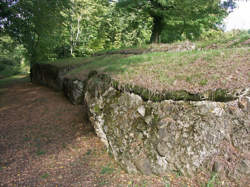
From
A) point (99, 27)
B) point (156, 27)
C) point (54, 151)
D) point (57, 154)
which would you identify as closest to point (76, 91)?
point (54, 151)

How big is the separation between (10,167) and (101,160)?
2246 mm

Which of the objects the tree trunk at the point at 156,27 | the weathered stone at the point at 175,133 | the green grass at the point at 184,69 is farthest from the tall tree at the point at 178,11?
the weathered stone at the point at 175,133

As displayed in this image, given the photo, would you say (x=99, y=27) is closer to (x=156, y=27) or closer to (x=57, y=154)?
(x=156, y=27)

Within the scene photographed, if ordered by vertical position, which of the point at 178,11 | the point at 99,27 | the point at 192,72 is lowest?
the point at 192,72

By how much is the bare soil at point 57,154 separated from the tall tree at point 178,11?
7.56 metres

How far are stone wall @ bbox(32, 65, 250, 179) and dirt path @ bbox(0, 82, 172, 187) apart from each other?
47 centimetres

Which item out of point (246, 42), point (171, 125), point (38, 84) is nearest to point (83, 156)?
point (171, 125)

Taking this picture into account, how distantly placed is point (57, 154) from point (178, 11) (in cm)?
988

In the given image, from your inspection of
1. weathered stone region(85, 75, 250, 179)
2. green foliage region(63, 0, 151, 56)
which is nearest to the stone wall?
weathered stone region(85, 75, 250, 179)

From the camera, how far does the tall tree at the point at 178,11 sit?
422 inches

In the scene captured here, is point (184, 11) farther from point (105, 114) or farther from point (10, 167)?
point (10, 167)

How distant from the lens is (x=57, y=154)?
211 inches

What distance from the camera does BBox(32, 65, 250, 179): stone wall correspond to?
376 centimetres

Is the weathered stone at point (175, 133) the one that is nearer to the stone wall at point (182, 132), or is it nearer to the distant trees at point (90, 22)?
the stone wall at point (182, 132)
